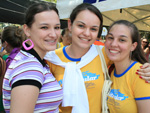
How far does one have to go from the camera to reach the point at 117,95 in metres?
1.37

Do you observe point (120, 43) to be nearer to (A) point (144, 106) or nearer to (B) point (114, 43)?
(B) point (114, 43)

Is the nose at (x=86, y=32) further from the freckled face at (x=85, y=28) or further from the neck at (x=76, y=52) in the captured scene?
the neck at (x=76, y=52)

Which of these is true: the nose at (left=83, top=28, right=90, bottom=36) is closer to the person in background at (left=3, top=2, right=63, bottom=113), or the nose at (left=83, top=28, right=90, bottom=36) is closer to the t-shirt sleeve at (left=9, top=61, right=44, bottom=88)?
the person in background at (left=3, top=2, right=63, bottom=113)

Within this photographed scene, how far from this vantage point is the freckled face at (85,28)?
1.41 metres

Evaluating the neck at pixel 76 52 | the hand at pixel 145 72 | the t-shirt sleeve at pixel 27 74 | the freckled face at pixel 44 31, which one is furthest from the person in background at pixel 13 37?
the hand at pixel 145 72

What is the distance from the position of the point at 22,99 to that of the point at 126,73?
101 cm


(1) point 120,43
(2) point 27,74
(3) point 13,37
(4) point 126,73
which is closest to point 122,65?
(4) point 126,73

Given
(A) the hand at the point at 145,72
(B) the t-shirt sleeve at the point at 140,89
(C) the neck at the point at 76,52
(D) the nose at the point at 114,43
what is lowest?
(B) the t-shirt sleeve at the point at 140,89

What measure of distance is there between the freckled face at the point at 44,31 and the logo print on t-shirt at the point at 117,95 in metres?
0.80

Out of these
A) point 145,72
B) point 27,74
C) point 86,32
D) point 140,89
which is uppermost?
point 86,32

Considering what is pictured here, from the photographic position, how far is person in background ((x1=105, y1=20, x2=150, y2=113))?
122 cm

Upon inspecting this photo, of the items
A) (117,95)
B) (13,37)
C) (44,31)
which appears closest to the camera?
(44,31)

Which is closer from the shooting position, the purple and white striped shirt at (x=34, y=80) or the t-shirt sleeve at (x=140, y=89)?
the purple and white striped shirt at (x=34, y=80)

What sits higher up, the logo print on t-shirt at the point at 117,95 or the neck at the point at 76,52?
the neck at the point at 76,52
